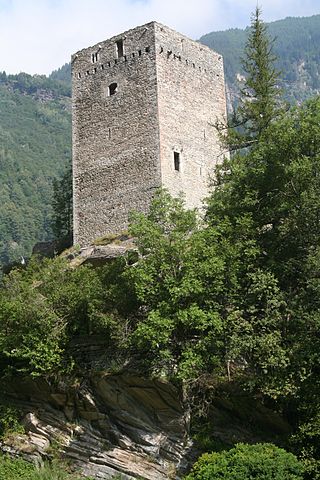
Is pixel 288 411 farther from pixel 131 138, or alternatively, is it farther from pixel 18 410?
pixel 131 138

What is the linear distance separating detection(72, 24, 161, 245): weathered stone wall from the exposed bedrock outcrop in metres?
9.46

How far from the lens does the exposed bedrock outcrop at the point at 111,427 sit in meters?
21.3

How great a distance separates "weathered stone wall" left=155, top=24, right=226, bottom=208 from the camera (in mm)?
30963

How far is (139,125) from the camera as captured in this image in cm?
3127

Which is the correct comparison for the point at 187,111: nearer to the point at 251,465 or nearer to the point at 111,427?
the point at 111,427

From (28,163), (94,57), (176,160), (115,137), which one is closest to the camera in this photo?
(176,160)

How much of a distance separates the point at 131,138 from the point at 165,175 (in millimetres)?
2393

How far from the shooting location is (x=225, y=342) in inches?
809

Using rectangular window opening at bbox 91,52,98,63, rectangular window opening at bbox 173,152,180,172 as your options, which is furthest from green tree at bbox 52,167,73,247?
rectangular window opening at bbox 173,152,180,172

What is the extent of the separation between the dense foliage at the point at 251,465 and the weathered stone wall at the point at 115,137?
13.6 meters

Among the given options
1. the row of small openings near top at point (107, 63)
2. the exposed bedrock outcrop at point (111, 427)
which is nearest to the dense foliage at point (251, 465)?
the exposed bedrock outcrop at point (111, 427)

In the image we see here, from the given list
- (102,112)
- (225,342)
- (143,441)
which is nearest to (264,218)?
(225,342)

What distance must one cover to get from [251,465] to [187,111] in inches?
706

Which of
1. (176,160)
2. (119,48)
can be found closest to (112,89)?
(119,48)
